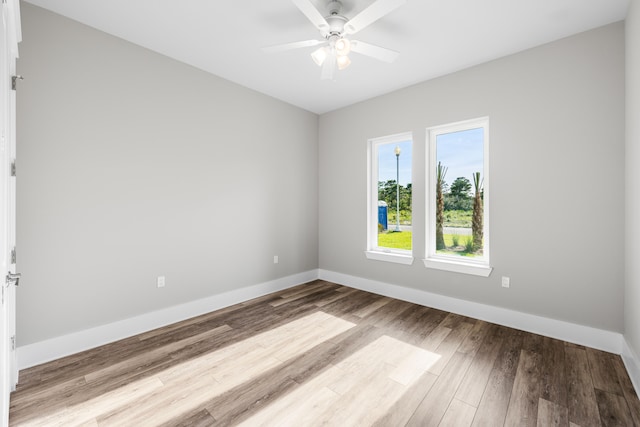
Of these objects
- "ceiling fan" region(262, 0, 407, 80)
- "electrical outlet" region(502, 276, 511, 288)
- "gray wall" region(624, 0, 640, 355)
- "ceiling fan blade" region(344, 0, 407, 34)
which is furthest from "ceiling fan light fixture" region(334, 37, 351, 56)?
"electrical outlet" region(502, 276, 511, 288)

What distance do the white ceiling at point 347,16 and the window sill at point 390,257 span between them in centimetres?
222

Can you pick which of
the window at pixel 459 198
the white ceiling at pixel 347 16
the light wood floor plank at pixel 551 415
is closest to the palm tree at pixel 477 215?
the window at pixel 459 198

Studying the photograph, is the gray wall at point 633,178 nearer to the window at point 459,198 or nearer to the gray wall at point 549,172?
the gray wall at point 549,172

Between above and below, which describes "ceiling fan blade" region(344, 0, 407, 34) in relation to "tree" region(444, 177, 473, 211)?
above

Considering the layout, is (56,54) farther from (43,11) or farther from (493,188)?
(493,188)

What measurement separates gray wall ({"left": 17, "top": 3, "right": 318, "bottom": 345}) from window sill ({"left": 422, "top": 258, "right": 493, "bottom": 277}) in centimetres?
213

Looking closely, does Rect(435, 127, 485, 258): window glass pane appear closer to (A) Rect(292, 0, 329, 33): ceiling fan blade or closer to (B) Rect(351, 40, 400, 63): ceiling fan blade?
(B) Rect(351, 40, 400, 63): ceiling fan blade

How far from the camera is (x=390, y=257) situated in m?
3.85

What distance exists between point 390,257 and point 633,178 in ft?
7.78

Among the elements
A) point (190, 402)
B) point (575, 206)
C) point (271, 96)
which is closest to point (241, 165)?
point (271, 96)

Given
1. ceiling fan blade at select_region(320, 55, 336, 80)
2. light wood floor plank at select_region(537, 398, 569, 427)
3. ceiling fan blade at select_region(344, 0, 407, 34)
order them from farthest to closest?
ceiling fan blade at select_region(320, 55, 336, 80) < ceiling fan blade at select_region(344, 0, 407, 34) < light wood floor plank at select_region(537, 398, 569, 427)

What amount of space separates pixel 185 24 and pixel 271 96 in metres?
1.60

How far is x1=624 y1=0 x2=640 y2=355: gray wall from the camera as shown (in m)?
1.98

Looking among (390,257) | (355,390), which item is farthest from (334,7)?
(390,257)
